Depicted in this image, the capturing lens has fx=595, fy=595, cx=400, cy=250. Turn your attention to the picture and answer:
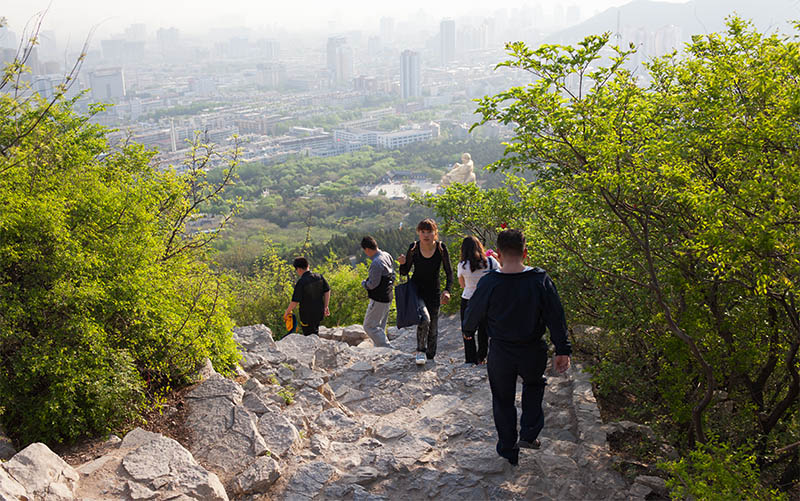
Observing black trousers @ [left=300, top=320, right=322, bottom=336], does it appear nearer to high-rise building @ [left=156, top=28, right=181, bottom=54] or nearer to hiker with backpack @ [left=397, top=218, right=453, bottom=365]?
hiker with backpack @ [left=397, top=218, right=453, bottom=365]

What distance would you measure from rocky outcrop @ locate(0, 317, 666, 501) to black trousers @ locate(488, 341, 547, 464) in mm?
155

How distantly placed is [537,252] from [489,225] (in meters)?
2.76

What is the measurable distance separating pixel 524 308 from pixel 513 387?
0.53 metres

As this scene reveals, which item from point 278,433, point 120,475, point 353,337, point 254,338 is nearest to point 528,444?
point 278,433

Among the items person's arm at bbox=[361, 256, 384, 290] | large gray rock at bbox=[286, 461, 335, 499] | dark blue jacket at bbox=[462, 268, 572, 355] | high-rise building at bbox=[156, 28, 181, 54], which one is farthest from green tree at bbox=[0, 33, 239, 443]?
high-rise building at bbox=[156, 28, 181, 54]

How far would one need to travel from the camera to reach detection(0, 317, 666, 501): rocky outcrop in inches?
122

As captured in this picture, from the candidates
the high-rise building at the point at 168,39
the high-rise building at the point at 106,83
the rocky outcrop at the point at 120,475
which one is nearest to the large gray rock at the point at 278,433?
the rocky outcrop at the point at 120,475

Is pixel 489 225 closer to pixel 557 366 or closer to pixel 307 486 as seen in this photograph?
pixel 557 366

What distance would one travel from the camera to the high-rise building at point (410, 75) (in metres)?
123

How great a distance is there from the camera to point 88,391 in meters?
3.50

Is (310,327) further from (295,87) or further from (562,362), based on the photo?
(295,87)

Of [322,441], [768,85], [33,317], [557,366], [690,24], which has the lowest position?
[322,441]

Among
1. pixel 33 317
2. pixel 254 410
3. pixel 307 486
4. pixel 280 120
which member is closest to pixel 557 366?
pixel 307 486

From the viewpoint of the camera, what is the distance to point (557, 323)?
343cm
